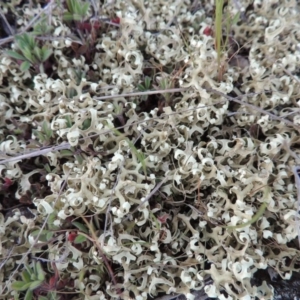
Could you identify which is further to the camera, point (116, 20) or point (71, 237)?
point (116, 20)

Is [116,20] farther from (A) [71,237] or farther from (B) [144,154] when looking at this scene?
(A) [71,237]

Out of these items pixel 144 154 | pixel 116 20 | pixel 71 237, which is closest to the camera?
pixel 71 237

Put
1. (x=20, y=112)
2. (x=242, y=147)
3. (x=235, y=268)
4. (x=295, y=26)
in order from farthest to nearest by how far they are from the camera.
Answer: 1. (x=295, y=26)
2. (x=20, y=112)
3. (x=242, y=147)
4. (x=235, y=268)

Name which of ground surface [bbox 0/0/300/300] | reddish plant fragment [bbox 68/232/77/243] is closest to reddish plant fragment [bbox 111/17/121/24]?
ground surface [bbox 0/0/300/300]

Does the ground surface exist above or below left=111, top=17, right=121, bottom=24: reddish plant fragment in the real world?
below

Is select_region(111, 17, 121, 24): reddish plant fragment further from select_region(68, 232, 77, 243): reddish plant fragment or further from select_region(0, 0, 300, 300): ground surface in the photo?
select_region(68, 232, 77, 243): reddish plant fragment

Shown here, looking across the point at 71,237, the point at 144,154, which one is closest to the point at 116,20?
the point at 144,154

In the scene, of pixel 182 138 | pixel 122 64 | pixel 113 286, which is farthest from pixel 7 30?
pixel 113 286

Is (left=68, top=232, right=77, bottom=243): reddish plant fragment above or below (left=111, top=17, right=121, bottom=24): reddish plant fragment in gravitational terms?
below

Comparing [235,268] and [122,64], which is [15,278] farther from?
[122,64]

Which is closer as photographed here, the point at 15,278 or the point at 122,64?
the point at 15,278

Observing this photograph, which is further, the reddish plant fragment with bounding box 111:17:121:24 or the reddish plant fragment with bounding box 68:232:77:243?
the reddish plant fragment with bounding box 111:17:121:24
